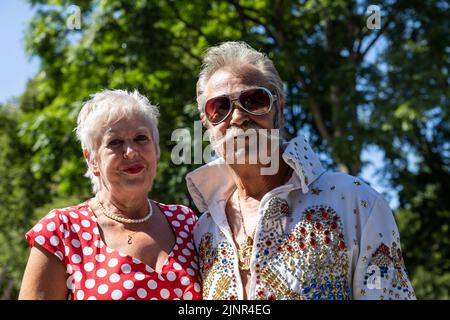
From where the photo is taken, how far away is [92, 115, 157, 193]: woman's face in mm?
2773

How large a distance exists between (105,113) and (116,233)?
22.2 inches

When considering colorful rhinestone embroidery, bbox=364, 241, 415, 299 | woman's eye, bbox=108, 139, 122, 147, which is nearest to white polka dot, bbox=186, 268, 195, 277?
woman's eye, bbox=108, 139, 122, 147

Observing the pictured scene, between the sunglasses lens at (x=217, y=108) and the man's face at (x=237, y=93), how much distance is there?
0.03 metres

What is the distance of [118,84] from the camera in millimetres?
8586

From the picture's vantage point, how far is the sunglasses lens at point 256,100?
2805 millimetres

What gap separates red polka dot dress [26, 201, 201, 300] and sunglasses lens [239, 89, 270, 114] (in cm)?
79

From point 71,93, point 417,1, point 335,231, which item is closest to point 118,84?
point 71,93

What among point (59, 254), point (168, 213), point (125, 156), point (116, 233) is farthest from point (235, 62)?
point (59, 254)

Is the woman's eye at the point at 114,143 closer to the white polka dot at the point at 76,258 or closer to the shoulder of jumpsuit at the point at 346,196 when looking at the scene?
the white polka dot at the point at 76,258

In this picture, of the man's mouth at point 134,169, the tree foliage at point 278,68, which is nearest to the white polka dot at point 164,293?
the man's mouth at point 134,169

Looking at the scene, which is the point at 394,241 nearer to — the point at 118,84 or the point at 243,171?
the point at 243,171

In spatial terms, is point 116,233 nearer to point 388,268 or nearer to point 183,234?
point 183,234

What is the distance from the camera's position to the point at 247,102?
2807mm

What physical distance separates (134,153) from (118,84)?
6012mm
